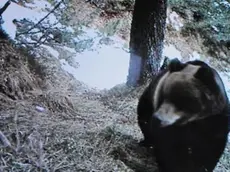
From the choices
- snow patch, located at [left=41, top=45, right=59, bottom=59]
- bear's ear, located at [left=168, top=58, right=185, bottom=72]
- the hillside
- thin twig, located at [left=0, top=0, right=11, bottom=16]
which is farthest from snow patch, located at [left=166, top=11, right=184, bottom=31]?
bear's ear, located at [left=168, top=58, right=185, bottom=72]

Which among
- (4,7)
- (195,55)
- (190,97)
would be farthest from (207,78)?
(195,55)

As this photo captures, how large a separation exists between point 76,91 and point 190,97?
1.21m

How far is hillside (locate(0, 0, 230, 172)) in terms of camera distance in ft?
7.55

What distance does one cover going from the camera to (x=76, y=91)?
3332 mm

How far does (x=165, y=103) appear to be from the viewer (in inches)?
93.1

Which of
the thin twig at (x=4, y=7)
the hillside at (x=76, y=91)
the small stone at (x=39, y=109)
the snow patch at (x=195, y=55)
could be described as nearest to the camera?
the hillside at (x=76, y=91)

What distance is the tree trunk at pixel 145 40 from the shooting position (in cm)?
365

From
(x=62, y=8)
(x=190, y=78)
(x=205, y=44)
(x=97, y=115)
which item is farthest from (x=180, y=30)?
(x=190, y=78)

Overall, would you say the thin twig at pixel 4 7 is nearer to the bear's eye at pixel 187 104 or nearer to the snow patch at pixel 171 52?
the snow patch at pixel 171 52

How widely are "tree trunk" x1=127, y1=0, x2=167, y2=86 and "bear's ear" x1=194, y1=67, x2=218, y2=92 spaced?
4.44 feet

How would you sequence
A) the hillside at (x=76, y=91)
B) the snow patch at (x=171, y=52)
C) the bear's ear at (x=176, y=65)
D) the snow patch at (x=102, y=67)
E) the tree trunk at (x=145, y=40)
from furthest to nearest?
the snow patch at (x=171, y=52) < the tree trunk at (x=145, y=40) < the snow patch at (x=102, y=67) < the bear's ear at (x=176, y=65) < the hillside at (x=76, y=91)

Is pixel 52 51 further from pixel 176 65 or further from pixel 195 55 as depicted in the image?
pixel 195 55

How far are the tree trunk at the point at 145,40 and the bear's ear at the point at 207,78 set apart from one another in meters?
1.35

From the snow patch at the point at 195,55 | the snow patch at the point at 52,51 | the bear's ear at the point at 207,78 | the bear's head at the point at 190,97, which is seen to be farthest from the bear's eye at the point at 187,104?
the snow patch at the point at 195,55
